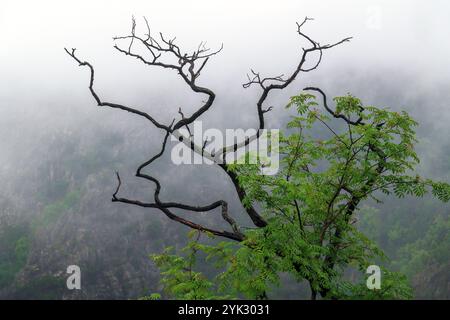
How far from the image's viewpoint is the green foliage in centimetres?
1022

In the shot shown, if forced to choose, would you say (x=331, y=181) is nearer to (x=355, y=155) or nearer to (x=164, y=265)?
(x=355, y=155)

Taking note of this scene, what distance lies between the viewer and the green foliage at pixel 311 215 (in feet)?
33.5

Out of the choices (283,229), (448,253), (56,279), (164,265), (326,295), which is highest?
(283,229)

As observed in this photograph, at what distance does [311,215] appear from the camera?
13.6 m

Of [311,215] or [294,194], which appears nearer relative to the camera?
[294,194]

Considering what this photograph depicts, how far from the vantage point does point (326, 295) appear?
11.8 meters

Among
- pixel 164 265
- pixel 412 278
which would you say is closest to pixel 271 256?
pixel 164 265

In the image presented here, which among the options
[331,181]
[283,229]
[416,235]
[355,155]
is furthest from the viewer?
[416,235]

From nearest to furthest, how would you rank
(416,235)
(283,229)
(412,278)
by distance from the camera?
(283,229), (412,278), (416,235)

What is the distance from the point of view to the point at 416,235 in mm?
195500
